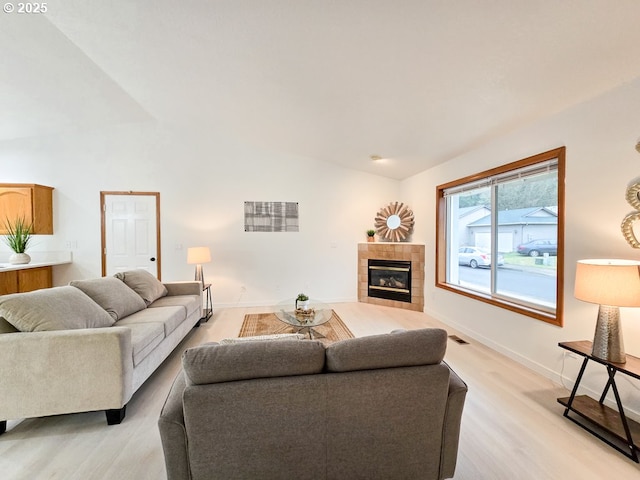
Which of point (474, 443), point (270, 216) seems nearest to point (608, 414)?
point (474, 443)

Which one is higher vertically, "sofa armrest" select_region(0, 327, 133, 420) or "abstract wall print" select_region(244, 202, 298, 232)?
"abstract wall print" select_region(244, 202, 298, 232)

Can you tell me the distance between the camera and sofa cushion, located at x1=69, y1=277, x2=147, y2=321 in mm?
2574

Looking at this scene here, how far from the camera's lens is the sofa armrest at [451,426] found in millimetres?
1317

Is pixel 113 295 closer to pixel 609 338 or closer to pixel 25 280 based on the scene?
pixel 25 280

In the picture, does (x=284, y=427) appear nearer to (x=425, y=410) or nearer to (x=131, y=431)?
(x=425, y=410)

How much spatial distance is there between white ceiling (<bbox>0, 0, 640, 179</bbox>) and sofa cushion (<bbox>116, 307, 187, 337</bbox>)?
2496 mm

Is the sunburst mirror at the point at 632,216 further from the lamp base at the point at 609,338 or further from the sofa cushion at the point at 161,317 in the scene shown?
the sofa cushion at the point at 161,317

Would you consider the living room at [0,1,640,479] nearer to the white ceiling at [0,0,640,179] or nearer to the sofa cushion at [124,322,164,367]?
the white ceiling at [0,0,640,179]

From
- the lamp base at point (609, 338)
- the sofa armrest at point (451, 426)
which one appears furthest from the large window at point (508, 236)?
the sofa armrest at point (451, 426)

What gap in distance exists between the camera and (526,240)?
2867mm

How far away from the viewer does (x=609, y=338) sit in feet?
5.91

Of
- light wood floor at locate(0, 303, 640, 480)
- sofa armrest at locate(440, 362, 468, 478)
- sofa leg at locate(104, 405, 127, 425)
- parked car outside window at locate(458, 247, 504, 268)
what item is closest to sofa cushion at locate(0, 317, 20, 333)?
light wood floor at locate(0, 303, 640, 480)

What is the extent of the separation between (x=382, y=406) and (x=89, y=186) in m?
5.46

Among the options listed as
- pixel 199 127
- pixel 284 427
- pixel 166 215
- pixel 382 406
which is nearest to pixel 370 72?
pixel 382 406
